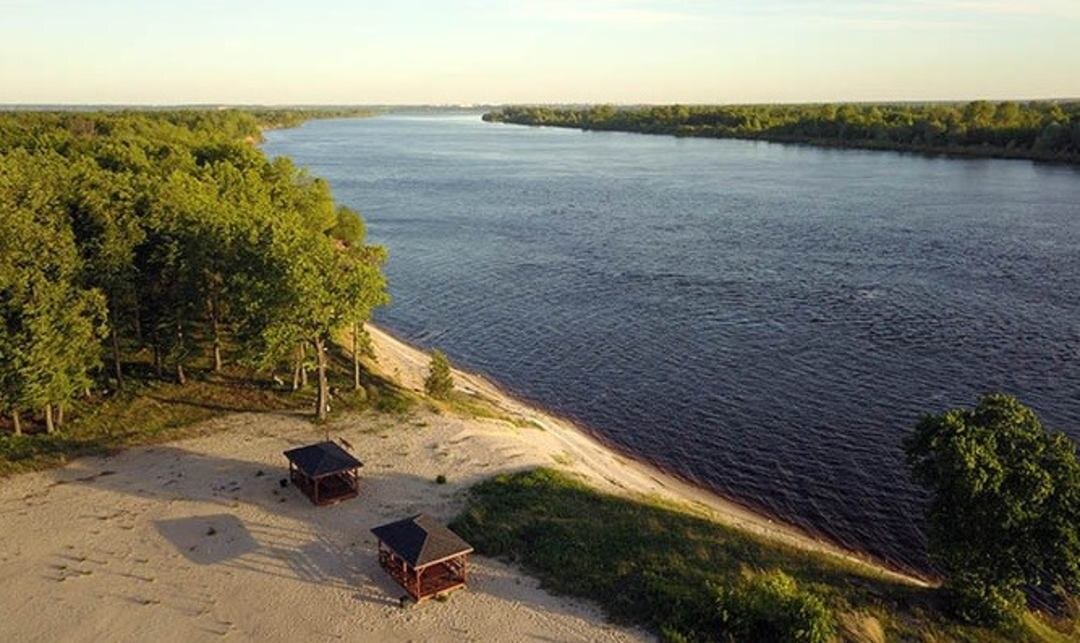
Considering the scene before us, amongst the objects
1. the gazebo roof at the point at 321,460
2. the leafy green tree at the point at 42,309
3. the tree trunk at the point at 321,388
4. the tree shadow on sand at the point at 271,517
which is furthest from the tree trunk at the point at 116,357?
the gazebo roof at the point at 321,460

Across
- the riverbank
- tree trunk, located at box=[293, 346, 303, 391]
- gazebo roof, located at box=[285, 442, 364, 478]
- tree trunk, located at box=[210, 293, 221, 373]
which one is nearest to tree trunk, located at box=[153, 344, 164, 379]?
tree trunk, located at box=[210, 293, 221, 373]

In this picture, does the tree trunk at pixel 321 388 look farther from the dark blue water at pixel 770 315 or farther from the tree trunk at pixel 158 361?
the dark blue water at pixel 770 315

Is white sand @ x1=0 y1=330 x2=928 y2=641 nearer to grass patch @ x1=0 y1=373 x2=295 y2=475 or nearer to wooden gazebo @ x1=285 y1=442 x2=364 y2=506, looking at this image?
wooden gazebo @ x1=285 y1=442 x2=364 y2=506

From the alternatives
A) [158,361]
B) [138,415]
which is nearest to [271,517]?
[138,415]

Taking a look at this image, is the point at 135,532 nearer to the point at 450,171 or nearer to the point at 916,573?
the point at 916,573

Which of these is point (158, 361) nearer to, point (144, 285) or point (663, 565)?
point (144, 285)
